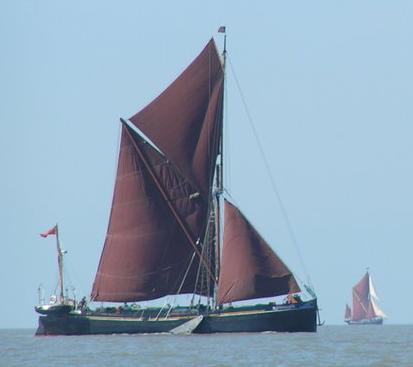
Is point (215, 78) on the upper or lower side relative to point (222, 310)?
upper

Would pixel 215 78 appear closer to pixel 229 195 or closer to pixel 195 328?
pixel 229 195

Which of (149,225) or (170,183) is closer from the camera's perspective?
(170,183)

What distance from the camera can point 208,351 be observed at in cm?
9606

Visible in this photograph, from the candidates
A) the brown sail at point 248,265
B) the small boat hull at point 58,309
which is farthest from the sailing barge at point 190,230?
the small boat hull at point 58,309

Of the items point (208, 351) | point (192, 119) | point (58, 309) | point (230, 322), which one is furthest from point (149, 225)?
point (208, 351)

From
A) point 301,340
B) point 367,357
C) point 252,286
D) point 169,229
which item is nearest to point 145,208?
point 169,229

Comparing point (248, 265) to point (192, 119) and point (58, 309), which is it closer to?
point (192, 119)

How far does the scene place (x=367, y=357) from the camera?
9056cm

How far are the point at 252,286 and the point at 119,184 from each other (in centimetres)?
1209

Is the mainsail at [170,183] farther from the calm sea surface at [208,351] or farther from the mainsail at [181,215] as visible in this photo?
the calm sea surface at [208,351]

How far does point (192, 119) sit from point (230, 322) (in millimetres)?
14514

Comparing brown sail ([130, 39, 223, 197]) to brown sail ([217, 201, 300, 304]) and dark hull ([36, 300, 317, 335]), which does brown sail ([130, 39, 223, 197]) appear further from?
dark hull ([36, 300, 317, 335])

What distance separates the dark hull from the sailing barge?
71mm

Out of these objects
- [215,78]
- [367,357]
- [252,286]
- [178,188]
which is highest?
[215,78]
